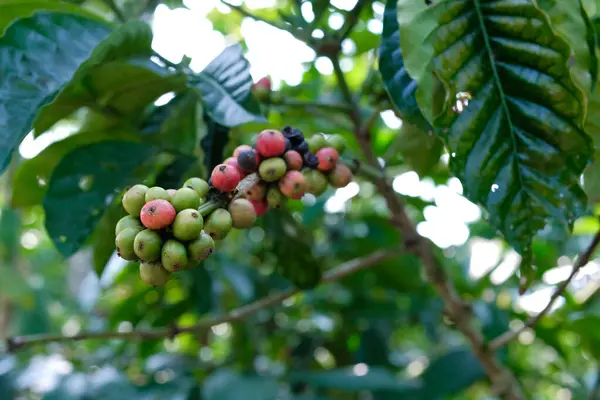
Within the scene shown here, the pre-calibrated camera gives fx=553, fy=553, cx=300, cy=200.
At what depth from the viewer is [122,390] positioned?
1.44m

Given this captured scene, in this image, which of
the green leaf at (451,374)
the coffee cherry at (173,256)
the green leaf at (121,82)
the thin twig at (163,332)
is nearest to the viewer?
the coffee cherry at (173,256)

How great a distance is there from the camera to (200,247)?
0.52 m

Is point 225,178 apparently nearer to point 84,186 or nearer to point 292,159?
point 292,159

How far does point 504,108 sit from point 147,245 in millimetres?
→ 490

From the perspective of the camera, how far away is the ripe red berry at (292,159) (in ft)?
2.20

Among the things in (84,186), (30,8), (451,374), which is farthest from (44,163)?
(451,374)

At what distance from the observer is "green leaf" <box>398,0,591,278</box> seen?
2.28 ft

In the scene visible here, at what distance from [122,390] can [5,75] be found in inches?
38.3

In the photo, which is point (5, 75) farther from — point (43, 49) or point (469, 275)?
point (469, 275)

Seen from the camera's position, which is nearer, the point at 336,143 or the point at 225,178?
the point at 225,178

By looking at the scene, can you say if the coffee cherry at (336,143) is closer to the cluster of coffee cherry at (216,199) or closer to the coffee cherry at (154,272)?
the cluster of coffee cherry at (216,199)

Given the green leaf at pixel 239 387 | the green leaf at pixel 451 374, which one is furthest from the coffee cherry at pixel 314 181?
the green leaf at pixel 451 374

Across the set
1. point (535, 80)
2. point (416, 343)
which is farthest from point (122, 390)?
point (416, 343)

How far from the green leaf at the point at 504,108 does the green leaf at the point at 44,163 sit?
2.14 ft
